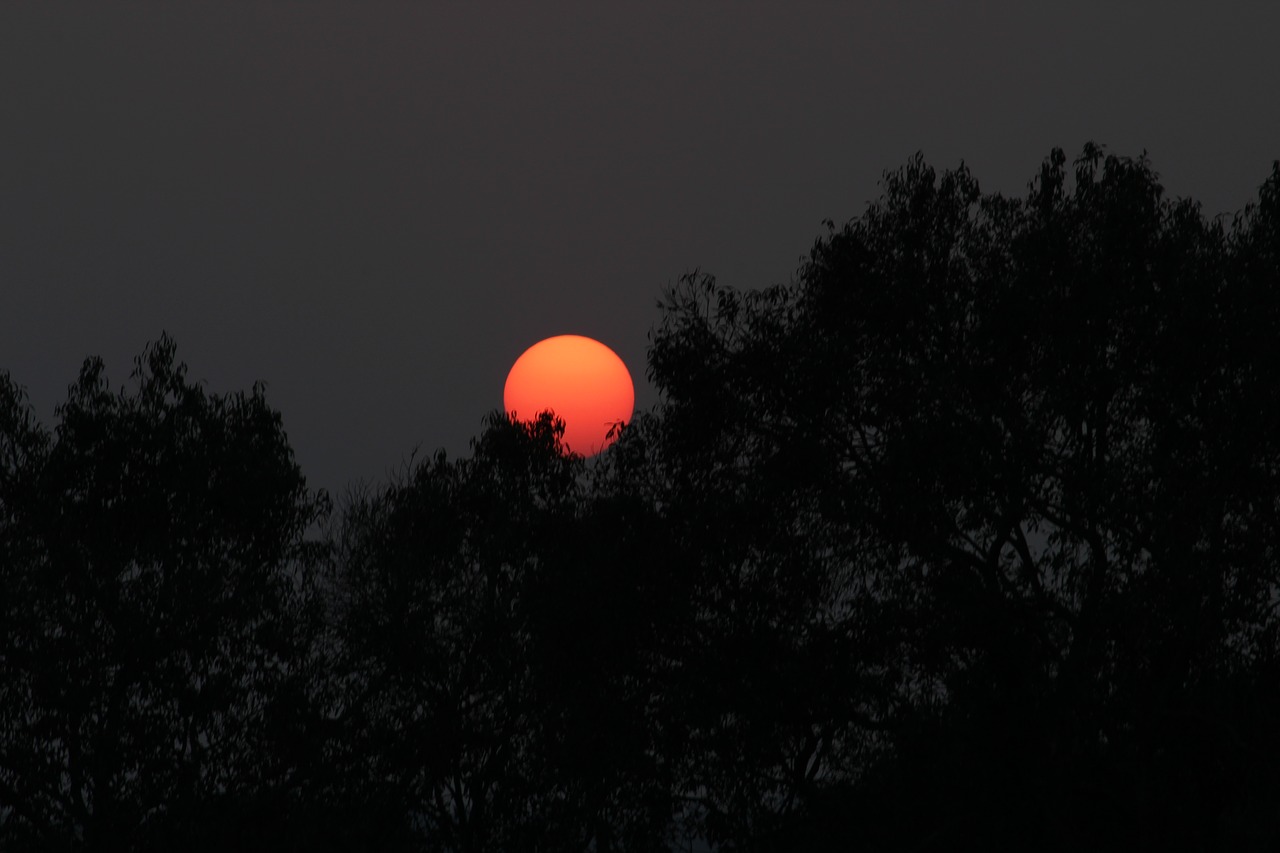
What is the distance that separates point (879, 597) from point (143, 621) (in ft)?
50.8

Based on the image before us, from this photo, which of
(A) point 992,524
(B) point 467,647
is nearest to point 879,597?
(A) point 992,524

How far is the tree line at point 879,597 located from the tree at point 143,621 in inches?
3.2

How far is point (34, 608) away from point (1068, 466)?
818 inches

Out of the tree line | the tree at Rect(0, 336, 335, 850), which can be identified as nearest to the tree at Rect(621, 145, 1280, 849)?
the tree line

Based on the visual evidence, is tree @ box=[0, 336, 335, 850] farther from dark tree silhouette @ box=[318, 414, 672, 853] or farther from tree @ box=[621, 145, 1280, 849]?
tree @ box=[621, 145, 1280, 849]

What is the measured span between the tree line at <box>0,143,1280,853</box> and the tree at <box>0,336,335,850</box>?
0.08 metres

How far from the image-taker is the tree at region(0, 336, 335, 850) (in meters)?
29.6

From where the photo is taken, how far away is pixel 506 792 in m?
34.6

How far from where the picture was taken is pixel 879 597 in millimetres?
23422

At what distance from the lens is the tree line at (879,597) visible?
21.1 meters

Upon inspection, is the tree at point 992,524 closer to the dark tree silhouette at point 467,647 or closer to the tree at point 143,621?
the dark tree silhouette at point 467,647

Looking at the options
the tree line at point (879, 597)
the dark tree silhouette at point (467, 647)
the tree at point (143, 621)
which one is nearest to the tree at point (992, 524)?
the tree line at point (879, 597)

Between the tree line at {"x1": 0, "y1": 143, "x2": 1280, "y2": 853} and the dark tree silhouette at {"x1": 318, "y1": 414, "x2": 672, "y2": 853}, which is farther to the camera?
the dark tree silhouette at {"x1": 318, "y1": 414, "x2": 672, "y2": 853}

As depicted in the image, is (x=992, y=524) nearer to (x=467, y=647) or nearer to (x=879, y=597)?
(x=879, y=597)
